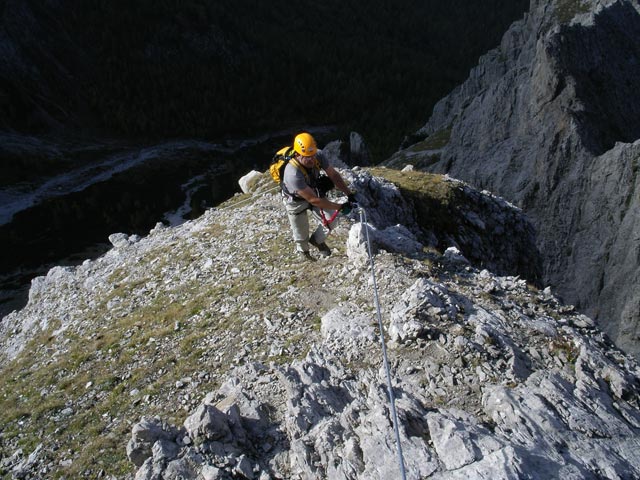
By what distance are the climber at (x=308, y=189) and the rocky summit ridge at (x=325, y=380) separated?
0.83m

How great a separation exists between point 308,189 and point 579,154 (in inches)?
1934

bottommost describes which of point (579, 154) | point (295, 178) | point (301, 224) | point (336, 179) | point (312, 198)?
point (579, 154)

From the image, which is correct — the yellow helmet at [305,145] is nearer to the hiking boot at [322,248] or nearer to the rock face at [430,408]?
the hiking boot at [322,248]

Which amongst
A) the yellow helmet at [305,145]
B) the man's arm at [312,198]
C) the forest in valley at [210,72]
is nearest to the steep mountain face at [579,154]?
the man's arm at [312,198]

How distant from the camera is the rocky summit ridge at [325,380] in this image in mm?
8672

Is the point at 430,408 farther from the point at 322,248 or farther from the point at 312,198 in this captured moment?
the point at 322,248

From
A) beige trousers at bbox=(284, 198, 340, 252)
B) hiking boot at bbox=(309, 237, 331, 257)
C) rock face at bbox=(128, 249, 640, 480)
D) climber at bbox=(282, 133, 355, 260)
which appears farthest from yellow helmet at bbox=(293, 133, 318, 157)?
rock face at bbox=(128, 249, 640, 480)

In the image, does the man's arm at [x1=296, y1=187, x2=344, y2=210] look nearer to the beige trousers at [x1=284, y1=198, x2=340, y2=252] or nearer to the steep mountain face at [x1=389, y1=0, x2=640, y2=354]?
the beige trousers at [x1=284, y1=198, x2=340, y2=252]

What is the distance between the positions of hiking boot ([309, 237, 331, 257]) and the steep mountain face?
→ 3839 centimetres

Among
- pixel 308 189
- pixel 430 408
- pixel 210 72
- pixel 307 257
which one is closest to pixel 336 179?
pixel 308 189

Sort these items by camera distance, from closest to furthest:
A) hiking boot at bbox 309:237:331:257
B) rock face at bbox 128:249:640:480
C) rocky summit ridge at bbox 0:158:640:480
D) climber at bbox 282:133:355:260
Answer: rock face at bbox 128:249:640:480 < rocky summit ridge at bbox 0:158:640:480 < climber at bbox 282:133:355:260 < hiking boot at bbox 309:237:331:257

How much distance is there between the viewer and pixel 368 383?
405 inches

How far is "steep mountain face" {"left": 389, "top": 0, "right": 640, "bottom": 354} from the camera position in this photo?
4612 cm

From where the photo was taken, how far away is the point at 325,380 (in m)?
10.6
